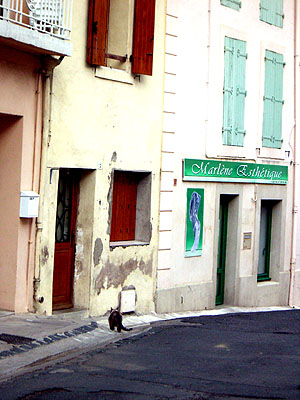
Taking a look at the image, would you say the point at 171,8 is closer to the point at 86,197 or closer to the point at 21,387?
the point at 86,197

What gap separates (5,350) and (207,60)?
8178 millimetres

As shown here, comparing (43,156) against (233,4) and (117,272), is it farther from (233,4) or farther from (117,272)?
(233,4)

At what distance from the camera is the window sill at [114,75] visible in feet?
43.3

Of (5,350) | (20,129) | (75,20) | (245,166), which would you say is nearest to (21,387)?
(5,350)

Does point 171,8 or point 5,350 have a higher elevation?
point 171,8

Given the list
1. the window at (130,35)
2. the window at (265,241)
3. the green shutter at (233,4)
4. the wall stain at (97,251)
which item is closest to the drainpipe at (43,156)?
the wall stain at (97,251)

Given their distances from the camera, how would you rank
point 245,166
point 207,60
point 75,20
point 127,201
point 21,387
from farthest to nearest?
point 245,166
point 207,60
point 127,201
point 75,20
point 21,387

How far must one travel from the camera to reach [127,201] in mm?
14523

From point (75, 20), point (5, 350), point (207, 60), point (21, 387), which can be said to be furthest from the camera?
point (207, 60)

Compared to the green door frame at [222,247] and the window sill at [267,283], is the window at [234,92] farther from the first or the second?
the window sill at [267,283]

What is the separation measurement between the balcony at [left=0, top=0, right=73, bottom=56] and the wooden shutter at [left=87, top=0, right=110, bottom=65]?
0.82 metres

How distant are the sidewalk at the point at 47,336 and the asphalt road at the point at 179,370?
0.82 feet

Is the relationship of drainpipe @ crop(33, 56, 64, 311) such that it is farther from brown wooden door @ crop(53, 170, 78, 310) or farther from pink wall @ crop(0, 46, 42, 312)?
brown wooden door @ crop(53, 170, 78, 310)

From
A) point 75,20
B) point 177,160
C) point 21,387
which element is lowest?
point 21,387
